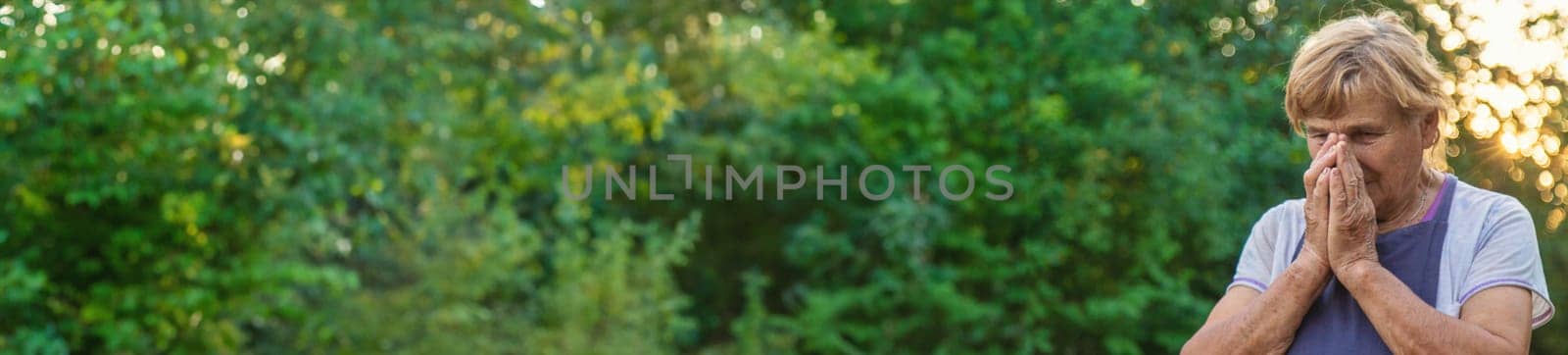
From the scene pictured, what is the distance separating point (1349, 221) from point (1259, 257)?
0.60ft

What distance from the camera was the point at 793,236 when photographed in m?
8.52

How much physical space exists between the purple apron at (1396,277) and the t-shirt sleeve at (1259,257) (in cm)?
10

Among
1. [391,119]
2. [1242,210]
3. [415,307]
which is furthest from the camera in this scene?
[1242,210]

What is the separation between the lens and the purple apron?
160 cm

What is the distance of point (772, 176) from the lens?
8570 millimetres

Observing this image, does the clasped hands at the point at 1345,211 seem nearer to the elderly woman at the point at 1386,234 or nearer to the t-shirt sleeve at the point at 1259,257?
the elderly woman at the point at 1386,234

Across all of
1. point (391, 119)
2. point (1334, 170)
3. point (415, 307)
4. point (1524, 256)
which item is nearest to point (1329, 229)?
point (1334, 170)

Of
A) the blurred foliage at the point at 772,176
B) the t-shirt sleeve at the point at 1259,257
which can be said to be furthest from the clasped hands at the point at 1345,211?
the blurred foliage at the point at 772,176

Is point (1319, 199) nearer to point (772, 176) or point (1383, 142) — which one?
point (1383, 142)

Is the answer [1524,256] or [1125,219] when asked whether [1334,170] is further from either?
[1125,219]

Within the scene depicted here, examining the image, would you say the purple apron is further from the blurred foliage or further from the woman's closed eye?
the blurred foliage

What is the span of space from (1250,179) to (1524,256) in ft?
22.3

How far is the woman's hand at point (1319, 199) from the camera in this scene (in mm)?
1606

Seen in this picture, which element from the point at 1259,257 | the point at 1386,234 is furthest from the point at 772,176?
the point at 1386,234
